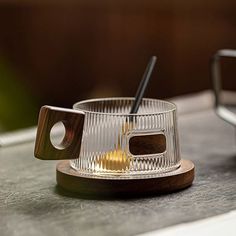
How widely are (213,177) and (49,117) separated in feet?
0.84

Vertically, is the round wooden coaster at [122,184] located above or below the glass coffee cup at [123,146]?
below

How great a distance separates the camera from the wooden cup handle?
74cm

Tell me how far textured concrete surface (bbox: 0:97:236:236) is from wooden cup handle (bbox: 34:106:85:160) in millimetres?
56

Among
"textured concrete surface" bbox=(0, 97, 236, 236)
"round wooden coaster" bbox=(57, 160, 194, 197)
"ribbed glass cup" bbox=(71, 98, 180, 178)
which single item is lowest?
"textured concrete surface" bbox=(0, 97, 236, 236)

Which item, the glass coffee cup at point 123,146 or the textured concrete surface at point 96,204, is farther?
the glass coffee cup at point 123,146

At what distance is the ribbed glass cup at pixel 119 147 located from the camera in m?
0.78

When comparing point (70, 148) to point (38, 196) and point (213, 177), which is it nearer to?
point (38, 196)

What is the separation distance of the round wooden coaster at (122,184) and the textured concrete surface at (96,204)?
0.03 feet

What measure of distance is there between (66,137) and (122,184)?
0.08 meters

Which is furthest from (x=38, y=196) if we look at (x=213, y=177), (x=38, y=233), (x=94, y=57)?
(x=94, y=57)

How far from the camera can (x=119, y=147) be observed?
79 cm

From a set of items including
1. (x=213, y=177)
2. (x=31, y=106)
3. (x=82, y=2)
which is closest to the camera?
(x=213, y=177)

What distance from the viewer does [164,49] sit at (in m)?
2.58

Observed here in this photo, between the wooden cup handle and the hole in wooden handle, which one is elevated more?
the wooden cup handle
